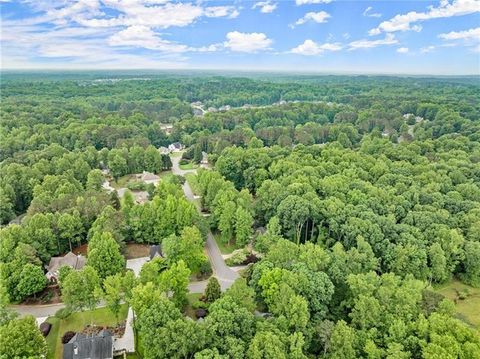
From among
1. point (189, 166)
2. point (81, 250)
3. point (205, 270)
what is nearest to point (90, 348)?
point (205, 270)

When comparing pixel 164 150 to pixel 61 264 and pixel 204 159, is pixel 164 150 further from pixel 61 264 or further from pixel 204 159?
pixel 61 264

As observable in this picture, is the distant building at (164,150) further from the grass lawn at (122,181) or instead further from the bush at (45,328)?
the bush at (45,328)

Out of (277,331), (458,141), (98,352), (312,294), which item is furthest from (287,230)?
(458,141)

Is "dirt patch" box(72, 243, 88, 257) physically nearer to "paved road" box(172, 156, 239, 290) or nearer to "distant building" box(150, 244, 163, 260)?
"distant building" box(150, 244, 163, 260)

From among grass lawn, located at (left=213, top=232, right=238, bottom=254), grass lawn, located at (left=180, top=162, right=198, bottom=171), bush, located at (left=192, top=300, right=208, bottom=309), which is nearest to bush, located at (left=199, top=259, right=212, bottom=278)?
grass lawn, located at (left=213, top=232, right=238, bottom=254)

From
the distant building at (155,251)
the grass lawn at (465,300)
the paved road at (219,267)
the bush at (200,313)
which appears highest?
the distant building at (155,251)

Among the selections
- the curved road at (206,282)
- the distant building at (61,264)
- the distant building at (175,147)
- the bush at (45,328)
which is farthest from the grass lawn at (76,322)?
the distant building at (175,147)
